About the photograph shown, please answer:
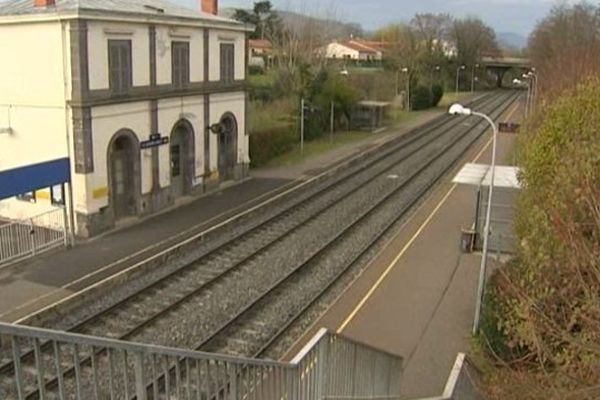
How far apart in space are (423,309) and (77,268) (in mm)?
9349

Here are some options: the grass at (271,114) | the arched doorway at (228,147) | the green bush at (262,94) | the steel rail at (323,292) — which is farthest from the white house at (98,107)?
the green bush at (262,94)

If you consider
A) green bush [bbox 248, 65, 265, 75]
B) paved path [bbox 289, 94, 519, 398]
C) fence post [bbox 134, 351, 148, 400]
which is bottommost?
paved path [bbox 289, 94, 519, 398]

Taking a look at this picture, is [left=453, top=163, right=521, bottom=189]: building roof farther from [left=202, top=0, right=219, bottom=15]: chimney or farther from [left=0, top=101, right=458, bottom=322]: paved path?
[left=202, top=0, right=219, bottom=15]: chimney

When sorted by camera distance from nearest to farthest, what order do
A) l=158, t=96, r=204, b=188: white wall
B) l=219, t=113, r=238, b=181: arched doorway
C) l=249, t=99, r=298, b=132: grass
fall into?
l=158, t=96, r=204, b=188: white wall
l=219, t=113, r=238, b=181: arched doorway
l=249, t=99, r=298, b=132: grass

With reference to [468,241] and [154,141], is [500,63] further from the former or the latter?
[468,241]

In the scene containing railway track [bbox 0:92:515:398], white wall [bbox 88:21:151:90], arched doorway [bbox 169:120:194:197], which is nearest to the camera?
railway track [bbox 0:92:515:398]

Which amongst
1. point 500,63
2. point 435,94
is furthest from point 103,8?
point 500,63

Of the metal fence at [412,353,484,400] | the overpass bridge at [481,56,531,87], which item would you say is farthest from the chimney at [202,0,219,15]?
the overpass bridge at [481,56,531,87]

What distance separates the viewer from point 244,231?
22.0m

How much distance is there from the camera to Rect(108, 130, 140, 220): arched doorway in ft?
75.6

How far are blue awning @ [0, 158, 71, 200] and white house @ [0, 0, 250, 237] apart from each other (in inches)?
1.2

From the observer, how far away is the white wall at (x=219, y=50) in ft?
91.2

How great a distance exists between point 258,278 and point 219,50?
13.9 meters

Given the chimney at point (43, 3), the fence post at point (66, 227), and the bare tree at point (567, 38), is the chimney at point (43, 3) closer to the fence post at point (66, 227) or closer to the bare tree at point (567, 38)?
the fence post at point (66, 227)
